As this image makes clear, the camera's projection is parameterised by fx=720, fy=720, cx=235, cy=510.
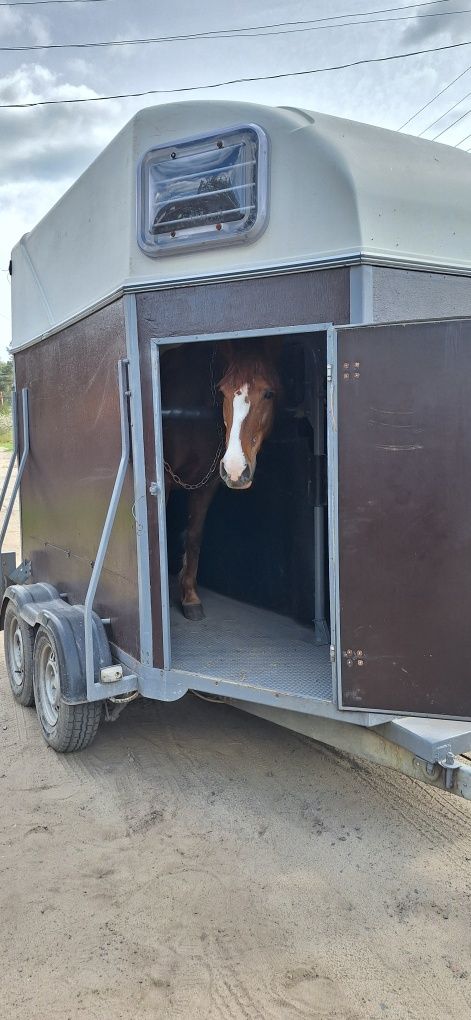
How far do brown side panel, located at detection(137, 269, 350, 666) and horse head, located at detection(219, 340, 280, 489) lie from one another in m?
0.45

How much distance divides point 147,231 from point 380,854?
3259 millimetres

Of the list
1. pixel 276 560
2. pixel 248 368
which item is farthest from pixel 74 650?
pixel 248 368

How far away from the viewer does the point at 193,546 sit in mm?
5402

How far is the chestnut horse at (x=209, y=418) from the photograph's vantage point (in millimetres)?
3896

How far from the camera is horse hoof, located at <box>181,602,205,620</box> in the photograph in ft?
17.1

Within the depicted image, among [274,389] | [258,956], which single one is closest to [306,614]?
[274,389]

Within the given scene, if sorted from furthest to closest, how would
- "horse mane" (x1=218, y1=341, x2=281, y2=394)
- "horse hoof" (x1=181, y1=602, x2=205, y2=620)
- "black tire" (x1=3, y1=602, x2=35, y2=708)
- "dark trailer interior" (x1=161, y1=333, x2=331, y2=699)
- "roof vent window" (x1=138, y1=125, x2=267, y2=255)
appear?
"horse hoof" (x1=181, y1=602, x2=205, y2=620) → "black tire" (x1=3, y1=602, x2=35, y2=708) → "dark trailer interior" (x1=161, y1=333, x2=331, y2=699) → "horse mane" (x1=218, y1=341, x2=281, y2=394) → "roof vent window" (x1=138, y1=125, x2=267, y2=255)

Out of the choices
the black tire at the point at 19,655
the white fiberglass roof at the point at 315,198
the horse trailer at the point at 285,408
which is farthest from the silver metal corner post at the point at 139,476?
the black tire at the point at 19,655

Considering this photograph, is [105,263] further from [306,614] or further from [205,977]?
[205,977]

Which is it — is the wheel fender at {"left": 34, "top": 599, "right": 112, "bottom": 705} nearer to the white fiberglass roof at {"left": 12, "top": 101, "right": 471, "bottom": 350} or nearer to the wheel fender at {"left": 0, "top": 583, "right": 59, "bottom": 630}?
the wheel fender at {"left": 0, "top": 583, "right": 59, "bottom": 630}

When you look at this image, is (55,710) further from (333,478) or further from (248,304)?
(248,304)

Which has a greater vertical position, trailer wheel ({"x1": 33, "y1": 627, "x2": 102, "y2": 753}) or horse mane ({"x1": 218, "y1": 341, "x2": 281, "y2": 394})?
horse mane ({"x1": 218, "y1": 341, "x2": 281, "y2": 394})

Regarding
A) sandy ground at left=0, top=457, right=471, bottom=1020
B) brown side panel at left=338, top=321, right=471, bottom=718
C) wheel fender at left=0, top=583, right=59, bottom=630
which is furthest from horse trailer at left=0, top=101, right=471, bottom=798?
sandy ground at left=0, top=457, right=471, bottom=1020

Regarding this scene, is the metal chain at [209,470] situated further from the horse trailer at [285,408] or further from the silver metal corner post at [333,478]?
the silver metal corner post at [333,478]
